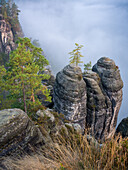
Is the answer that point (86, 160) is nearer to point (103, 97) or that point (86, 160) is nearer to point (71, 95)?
point (71, 95)

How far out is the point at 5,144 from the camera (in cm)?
479

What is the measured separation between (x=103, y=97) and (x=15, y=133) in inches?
882

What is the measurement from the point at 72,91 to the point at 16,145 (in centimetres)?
1572

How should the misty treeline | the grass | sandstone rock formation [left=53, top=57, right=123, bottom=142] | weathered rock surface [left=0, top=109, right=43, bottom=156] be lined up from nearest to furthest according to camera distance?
1. the grass
2. weathered rock surface [left=0, top=109, right=43, bottom=156]
3. sandstone rock formation [left=53, top=57, right=123, bottom=142]
4. the misty treeline

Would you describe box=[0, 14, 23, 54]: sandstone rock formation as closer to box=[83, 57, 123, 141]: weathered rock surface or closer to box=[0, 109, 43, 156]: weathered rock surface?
box=[83, 57, 123, 141]: weathered rock surface

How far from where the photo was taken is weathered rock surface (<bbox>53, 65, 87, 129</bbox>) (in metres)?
20.2

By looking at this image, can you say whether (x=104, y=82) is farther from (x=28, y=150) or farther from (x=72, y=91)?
(x=28, y=150)

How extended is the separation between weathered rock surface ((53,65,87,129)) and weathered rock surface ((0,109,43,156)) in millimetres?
14226

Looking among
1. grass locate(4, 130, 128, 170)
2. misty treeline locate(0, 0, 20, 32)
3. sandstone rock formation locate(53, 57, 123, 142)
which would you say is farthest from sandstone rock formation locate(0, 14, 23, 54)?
grass locate(4, 130, 128, 170)

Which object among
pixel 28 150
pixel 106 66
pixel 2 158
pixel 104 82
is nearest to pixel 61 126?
pixel 28 150

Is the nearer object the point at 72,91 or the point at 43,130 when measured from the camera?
the point at 43,130

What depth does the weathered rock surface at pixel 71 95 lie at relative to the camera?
20.2 metres

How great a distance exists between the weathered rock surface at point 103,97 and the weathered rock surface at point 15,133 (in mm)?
19274

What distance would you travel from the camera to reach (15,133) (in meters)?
5.21
